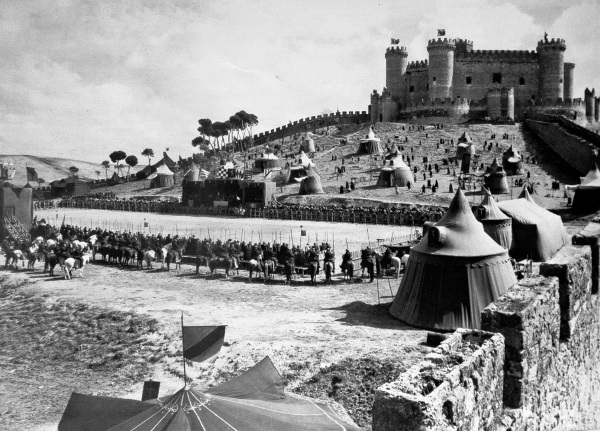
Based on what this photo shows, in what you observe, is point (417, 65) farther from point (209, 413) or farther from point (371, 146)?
point (209, 413)

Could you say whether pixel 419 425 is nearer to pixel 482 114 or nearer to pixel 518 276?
pixel 518 276

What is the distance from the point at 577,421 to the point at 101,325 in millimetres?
12881

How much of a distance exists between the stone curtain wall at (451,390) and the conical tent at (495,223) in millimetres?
17605

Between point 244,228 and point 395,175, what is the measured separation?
57.4 ft

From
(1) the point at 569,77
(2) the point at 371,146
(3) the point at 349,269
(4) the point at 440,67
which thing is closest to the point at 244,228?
(3) the point at 349,269

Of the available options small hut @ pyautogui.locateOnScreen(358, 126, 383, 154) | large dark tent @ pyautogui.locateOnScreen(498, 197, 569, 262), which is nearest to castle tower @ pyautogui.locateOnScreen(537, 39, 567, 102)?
small hut @ pyautogui.locateOnScreen(358, 126, 383, 154)

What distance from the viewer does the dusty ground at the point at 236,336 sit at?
40.9 ft

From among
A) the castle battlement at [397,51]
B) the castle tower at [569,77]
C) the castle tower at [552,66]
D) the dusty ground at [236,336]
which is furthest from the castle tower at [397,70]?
the dusty ground at [236,336]

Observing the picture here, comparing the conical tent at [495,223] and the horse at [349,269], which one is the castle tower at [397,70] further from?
the horse at [349,269]

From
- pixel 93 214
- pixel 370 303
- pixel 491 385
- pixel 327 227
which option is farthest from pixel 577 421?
pixel 93 214

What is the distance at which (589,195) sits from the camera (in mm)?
35000

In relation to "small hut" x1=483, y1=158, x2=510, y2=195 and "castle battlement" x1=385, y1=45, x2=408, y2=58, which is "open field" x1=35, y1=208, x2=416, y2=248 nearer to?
"small hut" x1=483, y1=158, x2=510, y2=195

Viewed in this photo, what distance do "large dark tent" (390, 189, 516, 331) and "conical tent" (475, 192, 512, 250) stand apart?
6.70m

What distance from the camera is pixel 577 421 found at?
31.8ft
